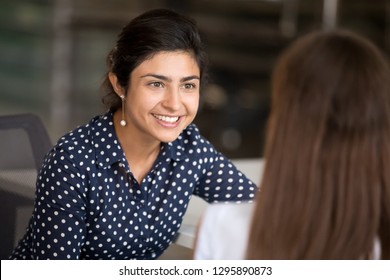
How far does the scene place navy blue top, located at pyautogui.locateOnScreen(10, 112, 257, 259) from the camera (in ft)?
5.26

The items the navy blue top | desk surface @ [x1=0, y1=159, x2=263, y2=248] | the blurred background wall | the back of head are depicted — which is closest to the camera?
the back of head

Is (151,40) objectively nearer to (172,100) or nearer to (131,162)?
(172,100)

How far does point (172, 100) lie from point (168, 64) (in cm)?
7

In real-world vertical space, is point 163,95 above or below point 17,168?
above

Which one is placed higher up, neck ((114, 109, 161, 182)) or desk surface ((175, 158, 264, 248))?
neck ((114, 109, 161, 182))

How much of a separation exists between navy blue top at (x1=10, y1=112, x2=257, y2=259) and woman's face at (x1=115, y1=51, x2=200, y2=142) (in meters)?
0.08

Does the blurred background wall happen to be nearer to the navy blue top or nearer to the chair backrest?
the chair backrest

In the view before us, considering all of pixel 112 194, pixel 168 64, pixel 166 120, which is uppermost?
pixel 168 64

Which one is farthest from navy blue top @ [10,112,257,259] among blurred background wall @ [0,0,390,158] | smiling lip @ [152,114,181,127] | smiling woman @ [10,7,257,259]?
blurred background wall @ [0,0,390,158]

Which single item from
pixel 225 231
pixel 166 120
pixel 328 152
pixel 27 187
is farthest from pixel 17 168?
pixel 328 152

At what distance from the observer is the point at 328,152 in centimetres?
104

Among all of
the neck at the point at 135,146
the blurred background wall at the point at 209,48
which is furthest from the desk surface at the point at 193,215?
the blurred background wall at the point at 209,48
